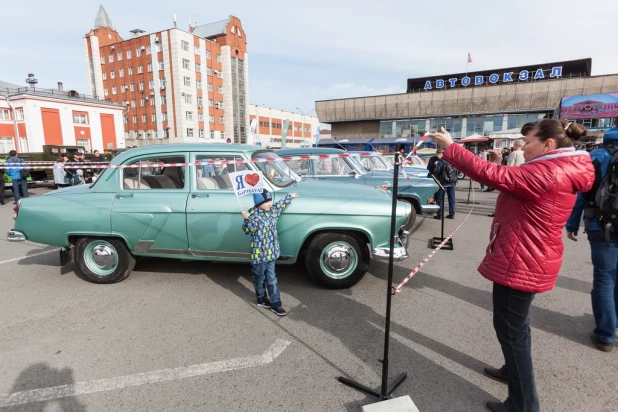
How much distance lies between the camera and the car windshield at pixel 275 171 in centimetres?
447

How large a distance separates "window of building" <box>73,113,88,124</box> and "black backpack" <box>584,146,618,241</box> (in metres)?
44.6

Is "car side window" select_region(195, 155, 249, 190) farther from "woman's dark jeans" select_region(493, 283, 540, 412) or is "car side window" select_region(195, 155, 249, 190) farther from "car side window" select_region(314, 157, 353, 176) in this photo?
"woman's dark jeans" select_region(493, 283, 540, 412)

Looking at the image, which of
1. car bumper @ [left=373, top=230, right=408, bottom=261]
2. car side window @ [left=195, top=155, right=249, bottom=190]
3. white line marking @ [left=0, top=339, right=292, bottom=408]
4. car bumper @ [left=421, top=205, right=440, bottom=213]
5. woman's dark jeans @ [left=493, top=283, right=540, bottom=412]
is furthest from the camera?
car bumper @ [left=421, top=205, right=440, bottom=213]

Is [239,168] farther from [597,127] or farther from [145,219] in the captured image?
[597,127]

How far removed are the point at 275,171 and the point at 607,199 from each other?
3443 millimetres

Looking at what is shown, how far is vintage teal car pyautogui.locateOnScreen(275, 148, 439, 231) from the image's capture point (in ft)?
23.3

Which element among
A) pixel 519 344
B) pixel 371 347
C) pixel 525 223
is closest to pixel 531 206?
pixel 525 223

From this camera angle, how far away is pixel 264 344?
10.4 ft

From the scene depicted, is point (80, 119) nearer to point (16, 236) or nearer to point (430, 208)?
point (16, 236)

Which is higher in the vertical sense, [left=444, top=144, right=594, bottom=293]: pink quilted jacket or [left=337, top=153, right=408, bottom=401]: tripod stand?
[left=444, top=144, right=594, bottom=293]: pink quilted jacket

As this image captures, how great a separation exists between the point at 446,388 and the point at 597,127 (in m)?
42.9

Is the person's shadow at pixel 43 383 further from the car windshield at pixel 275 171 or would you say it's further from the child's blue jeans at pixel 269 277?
the car windshield at pixel 275 171

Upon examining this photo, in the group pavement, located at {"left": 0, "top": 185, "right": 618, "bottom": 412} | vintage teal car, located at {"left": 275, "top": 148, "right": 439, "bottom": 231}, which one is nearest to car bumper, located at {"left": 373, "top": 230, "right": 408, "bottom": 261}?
pavement, located at {"left": 0, "top": 185, "right": 618, "bottom": 412}

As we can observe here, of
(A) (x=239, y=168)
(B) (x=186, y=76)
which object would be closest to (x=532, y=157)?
(A) (x=239, y=168)
